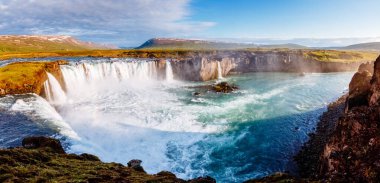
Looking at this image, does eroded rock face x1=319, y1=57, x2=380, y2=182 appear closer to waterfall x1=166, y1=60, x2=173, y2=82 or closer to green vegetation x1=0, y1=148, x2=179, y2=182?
green vegetation x1=0, y1=148, x2=179, y2=182

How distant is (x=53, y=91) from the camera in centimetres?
5519

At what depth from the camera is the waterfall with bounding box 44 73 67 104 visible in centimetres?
5312

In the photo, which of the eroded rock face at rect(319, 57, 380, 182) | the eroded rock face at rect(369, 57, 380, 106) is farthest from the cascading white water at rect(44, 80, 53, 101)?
the eroded rock face at rect(369, 57, 380, 106)

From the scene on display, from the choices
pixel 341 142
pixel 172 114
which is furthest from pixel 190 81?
pixel 341 142

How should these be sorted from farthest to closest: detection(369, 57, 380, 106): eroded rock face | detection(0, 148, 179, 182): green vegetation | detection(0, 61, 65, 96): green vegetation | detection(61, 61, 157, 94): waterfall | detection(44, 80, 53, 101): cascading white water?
detection(61, 61, 157, 94): waterfall < detection(44, 80, 53, 101): cascading white water < detection(0, 61, 65, 96): green vegetation < detection(369, 57, 380, 106): eroded rock face < detection(0, 148, 179, 182): green vegetation

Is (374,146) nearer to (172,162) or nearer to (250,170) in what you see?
(250,170)

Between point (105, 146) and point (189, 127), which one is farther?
point (189, 127)

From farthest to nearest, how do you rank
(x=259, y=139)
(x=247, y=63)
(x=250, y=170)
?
(x=247, y=63)
(x=259, y=139)
(x=250, y=170)

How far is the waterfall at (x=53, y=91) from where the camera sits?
53.1 metres

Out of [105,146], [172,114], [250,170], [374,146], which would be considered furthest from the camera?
[172,114]

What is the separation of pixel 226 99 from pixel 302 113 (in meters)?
15.8

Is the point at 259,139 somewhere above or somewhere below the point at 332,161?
below

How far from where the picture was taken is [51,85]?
183 feet

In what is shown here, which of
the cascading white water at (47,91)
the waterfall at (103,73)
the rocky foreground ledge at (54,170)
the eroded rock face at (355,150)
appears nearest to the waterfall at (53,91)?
the cascading white water at (47,91)
